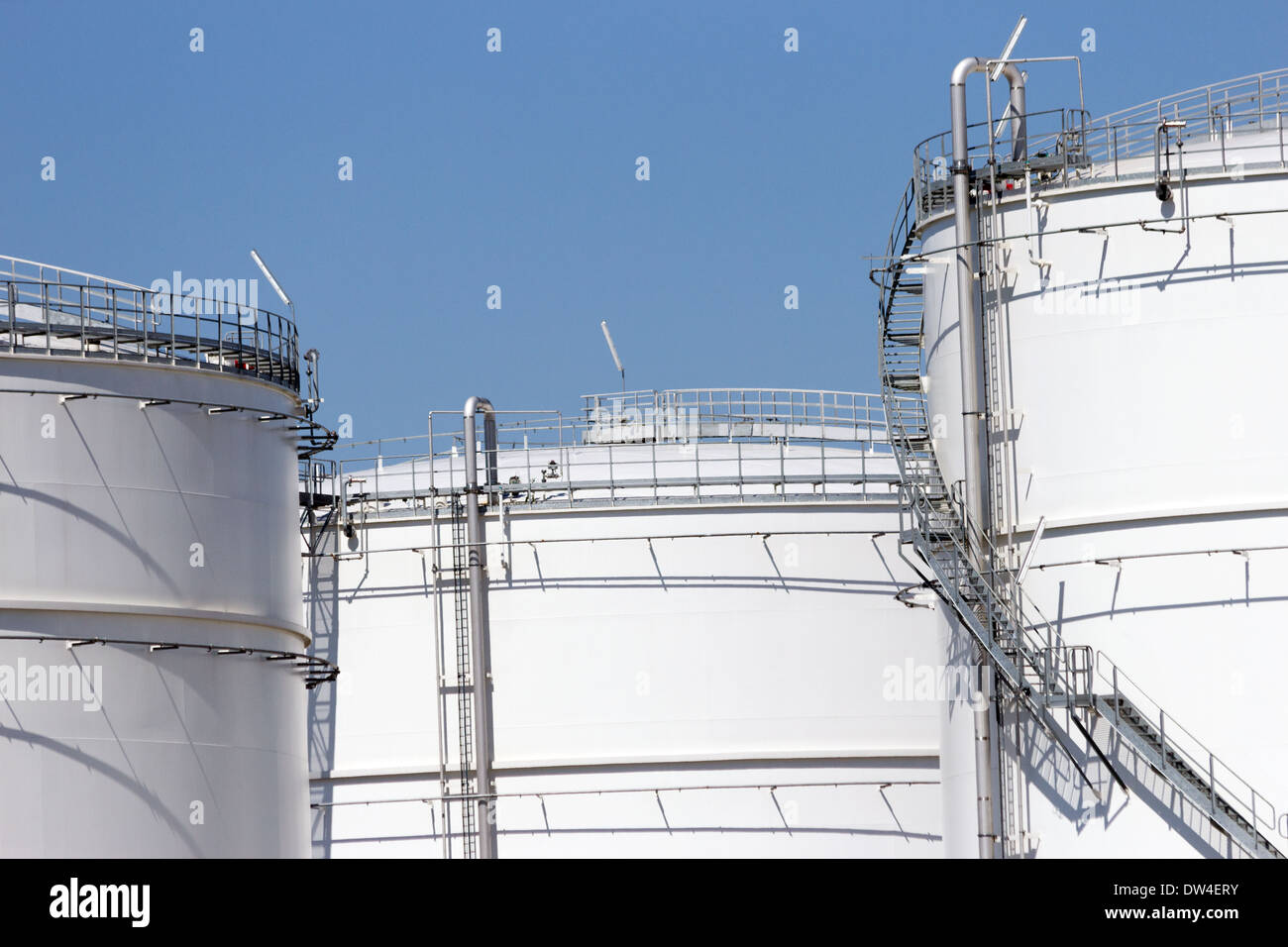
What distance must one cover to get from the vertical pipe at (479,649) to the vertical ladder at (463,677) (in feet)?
0.33

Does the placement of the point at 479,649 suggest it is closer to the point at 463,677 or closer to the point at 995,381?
the point at 463,677

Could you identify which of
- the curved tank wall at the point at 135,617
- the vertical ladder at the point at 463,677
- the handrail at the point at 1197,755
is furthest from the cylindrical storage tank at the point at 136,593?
the handrail at the point at 1197,755

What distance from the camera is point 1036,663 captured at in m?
21.1

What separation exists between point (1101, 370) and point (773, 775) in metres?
10.5

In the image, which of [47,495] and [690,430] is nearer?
[47,495]

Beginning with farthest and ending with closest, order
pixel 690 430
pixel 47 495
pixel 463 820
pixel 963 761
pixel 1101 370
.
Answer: pixel 690 430 < pixel 463 820 < pixel 963 761 < pixel 1101 370 < pixel 47 495

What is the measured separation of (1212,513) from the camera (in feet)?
66.8

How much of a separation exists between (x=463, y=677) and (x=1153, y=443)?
12663mm

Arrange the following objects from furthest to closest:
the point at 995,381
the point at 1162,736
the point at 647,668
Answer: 1. the point at 647,668
2. the point at 995,381
3. the point at 1162,736

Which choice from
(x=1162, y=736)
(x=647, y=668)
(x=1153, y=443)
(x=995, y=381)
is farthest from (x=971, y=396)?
(x=647, y=668)

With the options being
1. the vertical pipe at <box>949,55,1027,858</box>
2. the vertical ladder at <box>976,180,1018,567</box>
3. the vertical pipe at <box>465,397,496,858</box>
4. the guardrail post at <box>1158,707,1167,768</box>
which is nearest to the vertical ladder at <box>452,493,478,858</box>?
the vertical pipe at <box>465,397,496,858</box>

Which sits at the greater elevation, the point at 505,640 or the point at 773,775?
the point at 505,640
